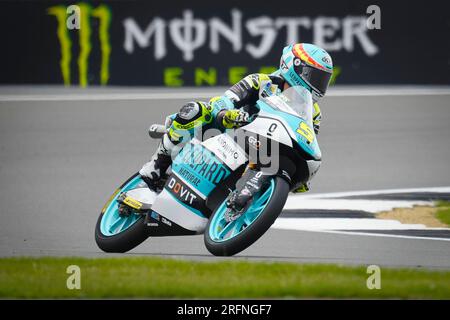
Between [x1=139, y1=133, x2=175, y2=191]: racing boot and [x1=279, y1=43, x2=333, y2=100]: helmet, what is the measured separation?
45.6 inches

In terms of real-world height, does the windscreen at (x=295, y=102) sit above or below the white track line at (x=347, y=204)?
above

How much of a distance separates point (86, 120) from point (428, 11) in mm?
5757

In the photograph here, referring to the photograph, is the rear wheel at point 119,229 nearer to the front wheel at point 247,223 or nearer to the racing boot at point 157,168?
the racing boot at point 157,168

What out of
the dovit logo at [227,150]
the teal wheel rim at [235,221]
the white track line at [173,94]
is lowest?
the white track line at [173,94]

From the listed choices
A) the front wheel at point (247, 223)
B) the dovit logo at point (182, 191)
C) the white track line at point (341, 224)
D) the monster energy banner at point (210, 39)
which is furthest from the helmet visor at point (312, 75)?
the monster energy banner at point (210, 39)

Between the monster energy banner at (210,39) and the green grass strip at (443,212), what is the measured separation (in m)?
7.50

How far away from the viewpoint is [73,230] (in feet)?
37.6

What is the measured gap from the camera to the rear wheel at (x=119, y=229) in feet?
33.1

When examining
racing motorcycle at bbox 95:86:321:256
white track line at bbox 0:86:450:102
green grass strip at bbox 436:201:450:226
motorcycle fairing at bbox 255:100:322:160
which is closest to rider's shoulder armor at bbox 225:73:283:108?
racing motorcycle at bbox 95:86:321:256

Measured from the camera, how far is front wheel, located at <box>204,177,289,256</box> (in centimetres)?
902

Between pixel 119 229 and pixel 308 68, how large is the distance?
78.8 inches

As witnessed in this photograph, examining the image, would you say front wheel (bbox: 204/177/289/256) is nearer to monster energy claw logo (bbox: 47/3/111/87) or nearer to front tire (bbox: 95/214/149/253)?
front tire (bbox: 95/214/149/253)

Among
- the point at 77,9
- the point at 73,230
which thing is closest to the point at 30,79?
the point at 77,9

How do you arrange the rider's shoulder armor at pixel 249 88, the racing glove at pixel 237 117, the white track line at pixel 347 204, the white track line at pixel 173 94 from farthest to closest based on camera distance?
the white track line at pixel 173 94 → the white track line at pixel 347 204 → the rider's shoulder armor at pixel 249 88 → the racing glove at pixel 237 117
